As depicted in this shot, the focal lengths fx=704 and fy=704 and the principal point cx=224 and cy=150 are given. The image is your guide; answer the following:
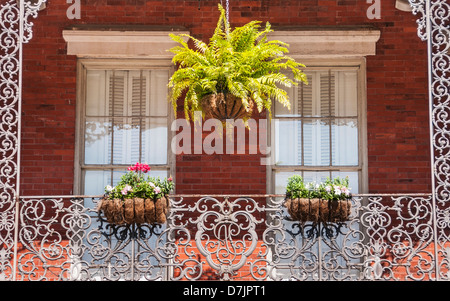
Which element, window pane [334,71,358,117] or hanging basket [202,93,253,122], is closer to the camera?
hanging basket [202,93,253,122]

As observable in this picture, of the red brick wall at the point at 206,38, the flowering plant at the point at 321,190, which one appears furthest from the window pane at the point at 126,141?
the flowering plant at the point at 321,190

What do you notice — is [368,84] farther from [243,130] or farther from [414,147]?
[243,130]

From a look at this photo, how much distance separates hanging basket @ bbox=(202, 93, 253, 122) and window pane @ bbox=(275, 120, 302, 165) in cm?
145

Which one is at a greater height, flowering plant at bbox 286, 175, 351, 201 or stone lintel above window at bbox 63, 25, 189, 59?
stone lintel above window at bbox 63, 25, 189, 59

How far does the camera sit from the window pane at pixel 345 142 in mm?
8969

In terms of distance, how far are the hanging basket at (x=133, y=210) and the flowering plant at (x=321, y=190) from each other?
1352 mm

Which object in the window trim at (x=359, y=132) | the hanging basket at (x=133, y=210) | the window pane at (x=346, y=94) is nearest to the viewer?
the hanging basket at (x=133, y=210)

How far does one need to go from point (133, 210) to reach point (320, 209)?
191 centimetres

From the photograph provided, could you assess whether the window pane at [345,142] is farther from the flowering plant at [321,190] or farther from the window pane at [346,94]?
the flowering plant at [321,190]

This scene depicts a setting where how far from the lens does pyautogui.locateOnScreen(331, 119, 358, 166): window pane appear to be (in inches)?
353

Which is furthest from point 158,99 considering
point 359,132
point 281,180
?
point 359,132

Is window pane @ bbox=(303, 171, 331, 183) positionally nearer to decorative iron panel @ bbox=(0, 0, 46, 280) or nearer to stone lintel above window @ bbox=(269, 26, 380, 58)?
stone lintel above window @ bbox=(269, 26, 380, 58)

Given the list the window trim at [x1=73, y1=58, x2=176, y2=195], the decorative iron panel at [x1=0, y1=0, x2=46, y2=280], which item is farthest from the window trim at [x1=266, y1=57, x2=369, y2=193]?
the decorative iron panel at [x1=0, y1=0, x2=46, y2=280]

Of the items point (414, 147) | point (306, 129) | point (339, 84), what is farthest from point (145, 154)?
point (414, 147)
